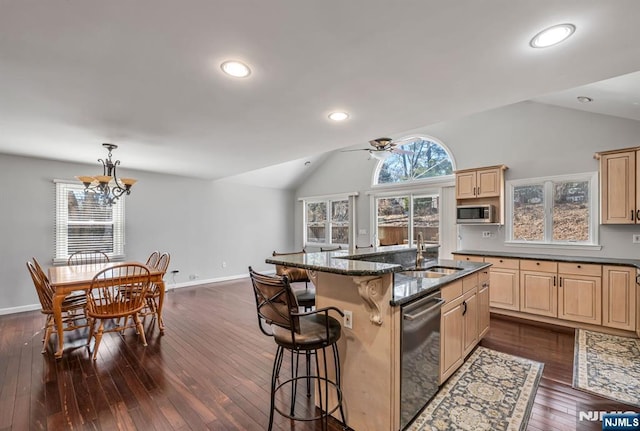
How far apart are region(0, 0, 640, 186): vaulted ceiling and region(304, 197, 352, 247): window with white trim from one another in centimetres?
463

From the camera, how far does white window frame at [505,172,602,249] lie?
4.12m

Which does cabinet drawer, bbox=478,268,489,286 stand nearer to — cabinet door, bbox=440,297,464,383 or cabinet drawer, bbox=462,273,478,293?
cabinet drawer, bbox=462,273,478,293

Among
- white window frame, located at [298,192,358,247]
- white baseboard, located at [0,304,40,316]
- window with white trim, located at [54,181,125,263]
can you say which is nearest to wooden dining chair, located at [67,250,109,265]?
window with white trim, located at [54,181,125,263]

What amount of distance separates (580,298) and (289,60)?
4521 mm

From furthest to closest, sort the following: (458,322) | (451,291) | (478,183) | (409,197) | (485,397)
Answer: (409,197) < (478,183) < (458,322) < (451,291) < (485,397)

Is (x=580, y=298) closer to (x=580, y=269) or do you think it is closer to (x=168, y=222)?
(x=580, y=269)

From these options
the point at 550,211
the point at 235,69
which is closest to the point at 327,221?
the point at 550,211

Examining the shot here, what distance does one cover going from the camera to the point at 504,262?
14.3 ft

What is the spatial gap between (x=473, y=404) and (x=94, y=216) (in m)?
6.27

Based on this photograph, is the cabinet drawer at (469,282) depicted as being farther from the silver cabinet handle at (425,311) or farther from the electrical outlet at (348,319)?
the electrical outlet at (348,319)

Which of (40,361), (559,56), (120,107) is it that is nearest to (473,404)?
(559,56)

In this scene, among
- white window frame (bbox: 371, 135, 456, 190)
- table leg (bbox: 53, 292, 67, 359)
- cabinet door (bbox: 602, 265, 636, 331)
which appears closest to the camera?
table leg (bbox: 53, 292, 67, 359)

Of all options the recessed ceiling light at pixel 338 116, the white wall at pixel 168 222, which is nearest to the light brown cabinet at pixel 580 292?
the recessed ceiling light at pixel 338 116

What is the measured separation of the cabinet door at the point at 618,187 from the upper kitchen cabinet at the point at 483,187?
1182 millimetres
